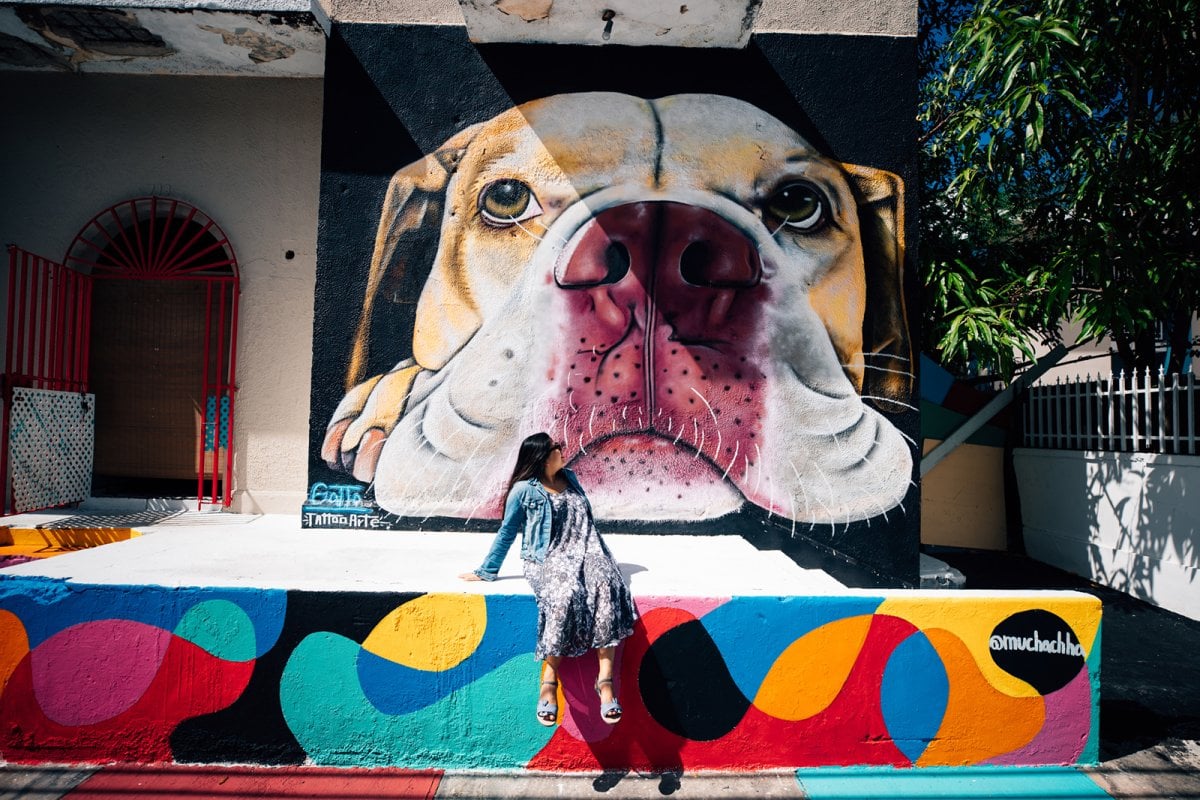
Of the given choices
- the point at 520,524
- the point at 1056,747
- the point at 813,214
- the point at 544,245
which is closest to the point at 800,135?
the point at 813,214

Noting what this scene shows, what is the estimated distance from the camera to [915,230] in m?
6.00

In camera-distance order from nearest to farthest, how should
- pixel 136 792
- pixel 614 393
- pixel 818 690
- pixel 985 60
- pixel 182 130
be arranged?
pixel 136 792, pixel 818 690, pixel 985 60, pixel 614 393, pixel 182 130

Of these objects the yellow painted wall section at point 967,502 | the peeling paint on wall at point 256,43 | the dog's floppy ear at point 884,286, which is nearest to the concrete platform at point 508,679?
the dog's floppy ear at point 884,286

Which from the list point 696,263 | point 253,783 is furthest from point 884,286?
point 253,783

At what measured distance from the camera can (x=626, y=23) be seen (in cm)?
569

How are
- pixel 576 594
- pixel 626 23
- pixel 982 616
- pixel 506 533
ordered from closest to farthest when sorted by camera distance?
pixel 576 594 → pixel 982 616 → pixel 506 533 → pixel 626 23

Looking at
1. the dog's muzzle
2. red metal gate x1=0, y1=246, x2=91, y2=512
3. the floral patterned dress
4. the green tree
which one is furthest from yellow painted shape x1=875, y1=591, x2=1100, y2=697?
red metal gate x1=0, y1=246, x2=91, y2=512

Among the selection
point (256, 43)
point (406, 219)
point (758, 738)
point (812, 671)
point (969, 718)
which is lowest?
point (758, 738)

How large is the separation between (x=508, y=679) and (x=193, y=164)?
19.3ft

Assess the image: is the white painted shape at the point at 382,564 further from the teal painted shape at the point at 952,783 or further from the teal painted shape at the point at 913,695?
the teal painted shape at the point at 952,783

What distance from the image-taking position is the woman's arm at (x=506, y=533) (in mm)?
3820

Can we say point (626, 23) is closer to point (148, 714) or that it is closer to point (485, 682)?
point (485, 682)

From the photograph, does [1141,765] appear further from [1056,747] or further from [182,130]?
[182,130]

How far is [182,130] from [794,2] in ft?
18.8
